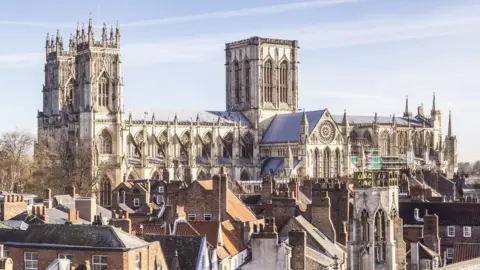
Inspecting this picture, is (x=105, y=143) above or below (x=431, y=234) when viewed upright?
above

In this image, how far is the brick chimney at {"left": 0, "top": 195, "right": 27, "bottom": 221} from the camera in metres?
40.6

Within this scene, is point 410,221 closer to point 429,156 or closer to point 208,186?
point 208,186

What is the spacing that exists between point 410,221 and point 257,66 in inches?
3365

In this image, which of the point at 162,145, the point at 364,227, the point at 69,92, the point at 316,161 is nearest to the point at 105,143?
the point at 162,145

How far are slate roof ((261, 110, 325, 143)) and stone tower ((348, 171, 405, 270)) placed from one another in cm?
9361

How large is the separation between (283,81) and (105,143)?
3922 cm

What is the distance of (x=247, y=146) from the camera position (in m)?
131

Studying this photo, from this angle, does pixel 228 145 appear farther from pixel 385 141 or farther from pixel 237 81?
pixel 385 141

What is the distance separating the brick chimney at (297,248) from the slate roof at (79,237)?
6.51 meters

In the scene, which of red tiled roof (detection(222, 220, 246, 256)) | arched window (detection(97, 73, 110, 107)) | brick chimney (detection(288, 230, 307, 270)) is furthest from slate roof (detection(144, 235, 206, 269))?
arched window (detection(97, 73, 110, 107))

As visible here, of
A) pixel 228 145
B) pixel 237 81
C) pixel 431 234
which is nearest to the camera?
pixel 431 234

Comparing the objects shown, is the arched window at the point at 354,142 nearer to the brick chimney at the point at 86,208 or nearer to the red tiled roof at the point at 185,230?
the brick chimney at the point at 86,208

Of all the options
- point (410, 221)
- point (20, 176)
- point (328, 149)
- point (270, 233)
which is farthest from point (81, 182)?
point (270, 233)

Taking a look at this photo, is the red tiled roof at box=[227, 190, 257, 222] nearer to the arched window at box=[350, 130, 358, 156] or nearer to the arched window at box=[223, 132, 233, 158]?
the arched window at box=[223, 132, 233, 158]
